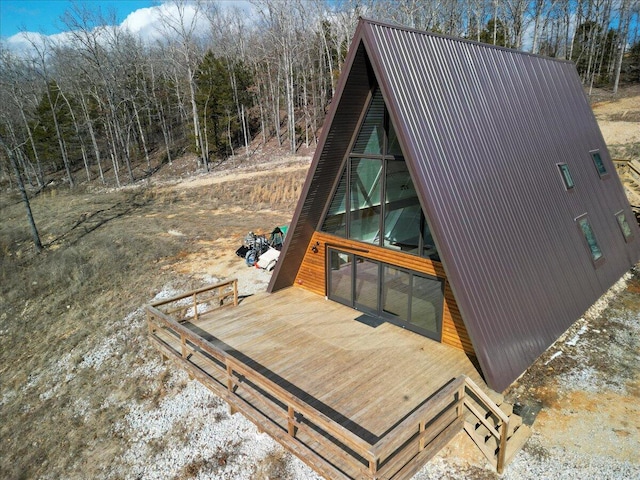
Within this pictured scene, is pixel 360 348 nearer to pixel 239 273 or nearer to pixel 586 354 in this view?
pixel 586 354

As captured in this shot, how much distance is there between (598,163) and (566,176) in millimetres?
3223

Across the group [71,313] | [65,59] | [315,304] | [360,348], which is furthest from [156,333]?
[65,59]

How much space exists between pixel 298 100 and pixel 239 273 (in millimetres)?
34789

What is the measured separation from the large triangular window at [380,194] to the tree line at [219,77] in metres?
26.8

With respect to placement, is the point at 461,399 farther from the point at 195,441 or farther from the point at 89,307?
Answer: the point at 89,307

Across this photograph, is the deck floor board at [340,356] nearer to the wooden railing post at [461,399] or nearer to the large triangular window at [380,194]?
the wooden railing post at [461,399]

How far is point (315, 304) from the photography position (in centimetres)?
1008

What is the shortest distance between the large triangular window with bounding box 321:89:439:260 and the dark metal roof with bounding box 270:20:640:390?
1.14ft

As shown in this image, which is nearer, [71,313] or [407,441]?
[407,441]

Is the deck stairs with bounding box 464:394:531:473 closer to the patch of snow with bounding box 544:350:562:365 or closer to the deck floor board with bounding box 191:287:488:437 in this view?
the deck floor board with bounding box 191:287:488:437

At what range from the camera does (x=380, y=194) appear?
8.41m

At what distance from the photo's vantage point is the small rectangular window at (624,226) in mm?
12363

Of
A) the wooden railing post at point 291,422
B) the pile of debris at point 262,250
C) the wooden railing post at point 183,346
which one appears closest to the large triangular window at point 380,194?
the wooden railing post at point 291,422

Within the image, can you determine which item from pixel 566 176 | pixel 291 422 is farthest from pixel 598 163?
pixel 291 422
